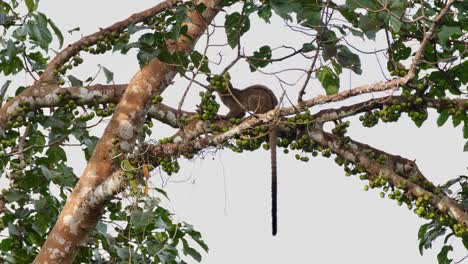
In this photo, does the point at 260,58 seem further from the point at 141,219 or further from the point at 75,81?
the point at 75,81

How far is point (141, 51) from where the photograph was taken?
15.8ft

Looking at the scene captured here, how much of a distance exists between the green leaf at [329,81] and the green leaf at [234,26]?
43 centimetres

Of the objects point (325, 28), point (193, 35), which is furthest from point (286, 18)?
point (193, 35)

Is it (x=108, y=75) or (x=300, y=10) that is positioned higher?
(x=108, y=75)

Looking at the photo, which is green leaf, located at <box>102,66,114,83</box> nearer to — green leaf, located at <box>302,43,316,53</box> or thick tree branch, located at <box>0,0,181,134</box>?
thick tree branch, located at <box>0,0,181,134</box>

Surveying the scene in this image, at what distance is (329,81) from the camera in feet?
15.8

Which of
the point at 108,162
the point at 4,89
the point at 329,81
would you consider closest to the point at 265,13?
the point at 329,81

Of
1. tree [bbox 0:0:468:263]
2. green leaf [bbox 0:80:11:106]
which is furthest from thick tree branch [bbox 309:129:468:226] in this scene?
green leaf [bbox 0:80:11:106]

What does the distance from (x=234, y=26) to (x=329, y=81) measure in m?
0.53

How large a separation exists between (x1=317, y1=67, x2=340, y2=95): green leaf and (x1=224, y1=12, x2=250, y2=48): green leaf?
0.43m

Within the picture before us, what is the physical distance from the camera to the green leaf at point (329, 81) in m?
4.79

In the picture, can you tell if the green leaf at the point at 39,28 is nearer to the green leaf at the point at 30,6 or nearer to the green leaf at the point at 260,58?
the green leaf at the point at 30,6

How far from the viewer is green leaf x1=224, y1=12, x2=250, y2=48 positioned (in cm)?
480

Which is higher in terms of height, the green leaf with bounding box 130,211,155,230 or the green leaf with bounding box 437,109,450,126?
the green leaf with bounding box 437,109,450,126
